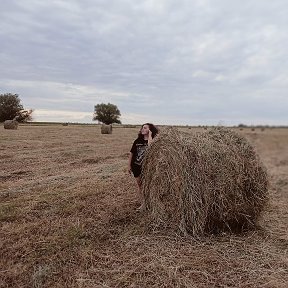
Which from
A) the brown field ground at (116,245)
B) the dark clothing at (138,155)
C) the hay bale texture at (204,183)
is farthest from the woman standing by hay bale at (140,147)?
the brown field ground at (116,245)

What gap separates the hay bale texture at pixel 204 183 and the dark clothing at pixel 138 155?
477 millimetres

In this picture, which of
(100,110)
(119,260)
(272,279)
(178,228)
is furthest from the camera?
(100,110)

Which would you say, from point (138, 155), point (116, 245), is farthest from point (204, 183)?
point (138, 155)

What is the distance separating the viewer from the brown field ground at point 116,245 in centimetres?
480

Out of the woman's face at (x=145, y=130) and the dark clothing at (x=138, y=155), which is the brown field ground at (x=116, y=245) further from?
the woman's face at (x=145, y=130)

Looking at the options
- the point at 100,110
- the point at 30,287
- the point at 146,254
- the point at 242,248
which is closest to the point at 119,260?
the point at 146,254

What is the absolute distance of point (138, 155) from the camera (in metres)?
7.40

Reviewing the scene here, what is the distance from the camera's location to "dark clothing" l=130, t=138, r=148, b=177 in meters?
7.37

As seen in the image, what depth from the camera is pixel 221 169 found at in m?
6.14


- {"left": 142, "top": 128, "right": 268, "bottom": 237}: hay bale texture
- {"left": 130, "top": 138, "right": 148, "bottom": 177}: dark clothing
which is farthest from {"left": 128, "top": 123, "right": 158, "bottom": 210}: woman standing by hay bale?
{"left": 142, "top": 128, "right": 268, "bottom": 237}: hay bale texture

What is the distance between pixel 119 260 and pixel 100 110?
6103cm

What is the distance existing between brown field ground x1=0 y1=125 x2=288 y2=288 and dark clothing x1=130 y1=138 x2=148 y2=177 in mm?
713

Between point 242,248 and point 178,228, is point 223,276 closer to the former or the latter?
point 242,248

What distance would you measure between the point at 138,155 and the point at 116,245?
2.04 m
